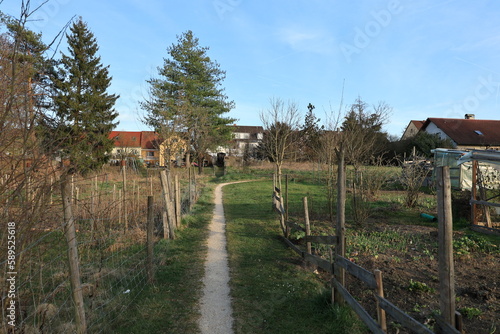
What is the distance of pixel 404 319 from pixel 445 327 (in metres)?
0.33

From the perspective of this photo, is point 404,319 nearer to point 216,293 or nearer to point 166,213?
point 216,293

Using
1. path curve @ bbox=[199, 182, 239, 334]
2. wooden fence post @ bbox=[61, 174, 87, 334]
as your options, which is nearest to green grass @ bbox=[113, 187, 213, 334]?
path curve @ bbox=[199, 182, 239, 334]

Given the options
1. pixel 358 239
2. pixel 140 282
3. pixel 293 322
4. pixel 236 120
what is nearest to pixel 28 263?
pixel 140 282

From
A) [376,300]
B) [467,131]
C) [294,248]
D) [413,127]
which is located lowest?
[294,248]

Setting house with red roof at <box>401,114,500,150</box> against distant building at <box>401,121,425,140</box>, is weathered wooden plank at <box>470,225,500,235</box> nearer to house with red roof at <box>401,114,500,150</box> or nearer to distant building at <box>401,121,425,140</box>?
house with red roof at <box>401,114,500,150</box>

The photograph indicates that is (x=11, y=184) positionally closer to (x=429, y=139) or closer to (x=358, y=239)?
(x=358, y=239)

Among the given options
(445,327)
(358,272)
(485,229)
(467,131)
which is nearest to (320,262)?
(358,272)

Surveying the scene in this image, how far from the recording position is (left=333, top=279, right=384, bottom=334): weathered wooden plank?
325 cm

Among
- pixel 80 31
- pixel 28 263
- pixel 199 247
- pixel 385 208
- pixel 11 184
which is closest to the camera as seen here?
pixel 11 184

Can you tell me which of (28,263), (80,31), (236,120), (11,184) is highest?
(80,31)

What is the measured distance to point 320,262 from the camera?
545 cm

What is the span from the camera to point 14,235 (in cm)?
265

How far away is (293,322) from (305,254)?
2248 mm

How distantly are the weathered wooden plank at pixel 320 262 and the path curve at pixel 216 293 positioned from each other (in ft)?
5.37
